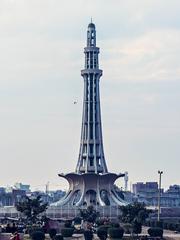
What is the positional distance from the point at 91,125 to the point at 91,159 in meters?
5.44

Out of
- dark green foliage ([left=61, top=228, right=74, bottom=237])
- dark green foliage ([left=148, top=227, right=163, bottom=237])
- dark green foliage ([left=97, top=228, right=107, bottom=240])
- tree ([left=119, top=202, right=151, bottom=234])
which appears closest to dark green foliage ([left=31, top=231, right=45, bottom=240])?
dark green foliage ([left=61, top=228, right=74, bottom=237])

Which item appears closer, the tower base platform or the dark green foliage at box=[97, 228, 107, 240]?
the dark green foliage at box=[97, 228, 107, 240]

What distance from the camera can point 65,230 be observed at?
8631cm

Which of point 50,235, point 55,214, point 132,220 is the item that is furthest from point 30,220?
point 55,214

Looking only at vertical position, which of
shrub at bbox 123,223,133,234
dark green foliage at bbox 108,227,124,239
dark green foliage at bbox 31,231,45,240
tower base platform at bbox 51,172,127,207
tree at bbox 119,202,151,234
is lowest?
dark green foliage at bbox 31,231,45,240

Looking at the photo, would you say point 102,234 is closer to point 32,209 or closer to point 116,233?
point 116,233

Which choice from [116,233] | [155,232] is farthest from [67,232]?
[155,232]

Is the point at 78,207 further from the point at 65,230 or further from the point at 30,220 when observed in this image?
the point at 65,230

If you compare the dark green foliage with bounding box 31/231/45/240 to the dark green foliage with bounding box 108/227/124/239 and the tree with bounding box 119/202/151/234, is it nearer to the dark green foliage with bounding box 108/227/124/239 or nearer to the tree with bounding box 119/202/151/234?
the dark green foliage with bounding box 108/227/124/239

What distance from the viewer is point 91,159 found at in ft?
509

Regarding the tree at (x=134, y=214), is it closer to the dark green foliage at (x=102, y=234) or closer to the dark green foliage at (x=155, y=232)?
the dark green foliage at (x=155, y=232)

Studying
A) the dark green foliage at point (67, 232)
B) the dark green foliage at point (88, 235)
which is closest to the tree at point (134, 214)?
the dark green foliage at point (67, 232)

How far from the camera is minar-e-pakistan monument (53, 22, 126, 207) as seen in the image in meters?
154

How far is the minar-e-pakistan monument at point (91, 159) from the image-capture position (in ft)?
504
